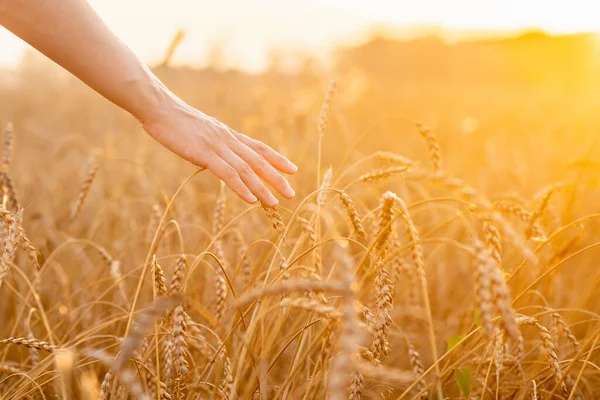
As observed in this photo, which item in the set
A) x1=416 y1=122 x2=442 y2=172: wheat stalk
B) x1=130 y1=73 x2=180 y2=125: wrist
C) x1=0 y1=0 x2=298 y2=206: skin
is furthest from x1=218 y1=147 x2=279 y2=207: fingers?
x1=416 y1=122 x2=442 y2=172: wheat stalk

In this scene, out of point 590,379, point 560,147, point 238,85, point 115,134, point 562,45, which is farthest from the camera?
point 562,45

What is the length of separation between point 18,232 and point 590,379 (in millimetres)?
1888

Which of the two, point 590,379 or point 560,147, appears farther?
Result: point 560,147

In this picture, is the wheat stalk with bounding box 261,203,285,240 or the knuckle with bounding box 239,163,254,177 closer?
the wheat stalk with bounding box 261,203,285,240

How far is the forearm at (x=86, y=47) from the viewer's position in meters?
1.33

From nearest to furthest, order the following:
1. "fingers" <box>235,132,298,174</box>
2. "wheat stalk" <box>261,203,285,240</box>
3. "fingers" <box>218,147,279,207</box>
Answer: "wheat stalk" <box>261,203,285,240</box> < "fingers" <box>218,147,279,207</box> < "fingers" <box>235,132,298,174</box>

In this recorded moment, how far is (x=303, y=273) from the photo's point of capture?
1580 mm

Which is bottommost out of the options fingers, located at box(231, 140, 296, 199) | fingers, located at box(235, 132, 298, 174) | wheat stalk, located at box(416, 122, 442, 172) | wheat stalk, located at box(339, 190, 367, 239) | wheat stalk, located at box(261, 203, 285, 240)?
wheat stalk, located at box(261, 203, 285, 240)

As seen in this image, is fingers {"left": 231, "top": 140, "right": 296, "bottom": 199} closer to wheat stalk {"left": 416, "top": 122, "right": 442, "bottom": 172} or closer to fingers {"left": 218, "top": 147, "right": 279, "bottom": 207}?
fingers {"left": 218, "top": 147, "right": 279, "bottom": 207}

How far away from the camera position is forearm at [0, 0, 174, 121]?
1331 mm

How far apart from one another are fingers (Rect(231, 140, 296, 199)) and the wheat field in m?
0.10

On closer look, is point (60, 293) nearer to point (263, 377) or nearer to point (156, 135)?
point (156, 135)

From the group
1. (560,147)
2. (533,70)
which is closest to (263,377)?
(560,147)

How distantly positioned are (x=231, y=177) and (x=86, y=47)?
46 centimetres
